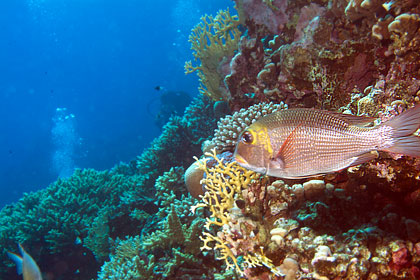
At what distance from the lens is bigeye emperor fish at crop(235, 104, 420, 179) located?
158 cm

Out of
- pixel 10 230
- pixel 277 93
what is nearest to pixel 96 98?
pixel 10 230

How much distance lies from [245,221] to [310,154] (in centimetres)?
131

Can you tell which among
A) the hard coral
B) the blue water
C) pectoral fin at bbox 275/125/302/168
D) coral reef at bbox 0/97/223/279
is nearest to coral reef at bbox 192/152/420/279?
pectoral fin at bbox 275/125/302/168

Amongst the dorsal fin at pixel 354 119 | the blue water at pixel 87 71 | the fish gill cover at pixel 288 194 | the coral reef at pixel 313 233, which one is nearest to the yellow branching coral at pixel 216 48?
the fish gill cover at pixel 288 194

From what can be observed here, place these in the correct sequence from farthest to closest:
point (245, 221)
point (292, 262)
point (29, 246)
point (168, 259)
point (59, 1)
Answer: point (59, 1) < point (29, 246) < point (168, 259) < point (245, 221) < point (292, 262)

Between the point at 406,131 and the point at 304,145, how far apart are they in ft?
1.93

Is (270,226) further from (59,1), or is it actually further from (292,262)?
(59,1)

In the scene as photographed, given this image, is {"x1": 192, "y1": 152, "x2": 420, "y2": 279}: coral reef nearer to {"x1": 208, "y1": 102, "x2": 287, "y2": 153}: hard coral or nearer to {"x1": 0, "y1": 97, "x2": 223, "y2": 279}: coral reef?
{"x1": 208, "y1": 102, "x2": 287, "y2": 153}: hard coral

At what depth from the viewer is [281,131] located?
5.38ft

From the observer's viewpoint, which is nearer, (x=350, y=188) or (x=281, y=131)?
(x=281, y=131)

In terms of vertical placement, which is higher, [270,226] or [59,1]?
[59,1]

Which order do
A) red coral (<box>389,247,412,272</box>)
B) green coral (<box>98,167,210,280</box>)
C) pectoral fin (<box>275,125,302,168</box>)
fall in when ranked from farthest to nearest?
1. green coral (<box>98,167,210,280</box>)
2. red coral (<box>389,247,412,272</box>)
3. pectoral fin (<box>275,125,302,168</box>)

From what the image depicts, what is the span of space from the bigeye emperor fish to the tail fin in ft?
0.37

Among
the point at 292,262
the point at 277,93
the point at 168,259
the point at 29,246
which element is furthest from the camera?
A: the point at 29,246
